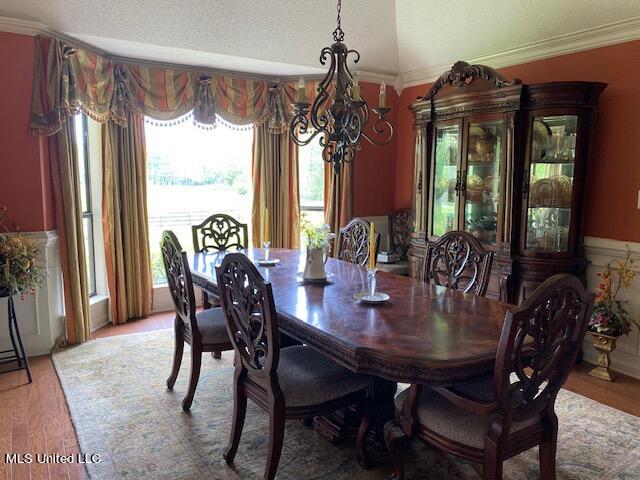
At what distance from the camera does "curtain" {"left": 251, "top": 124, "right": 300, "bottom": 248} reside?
4.95 meters

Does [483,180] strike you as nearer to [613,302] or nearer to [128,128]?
[613,302]

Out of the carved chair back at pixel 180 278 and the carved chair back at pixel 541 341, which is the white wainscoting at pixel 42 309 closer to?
the carved chair back at pixel 180 278

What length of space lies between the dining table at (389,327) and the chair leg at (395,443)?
0.66 feet

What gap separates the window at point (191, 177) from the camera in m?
4.71

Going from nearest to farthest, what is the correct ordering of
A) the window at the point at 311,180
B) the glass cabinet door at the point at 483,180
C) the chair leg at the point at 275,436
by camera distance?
the chair leg at the point at 275,436
the glass cabinet door at the point at 483,180
the window at the point at 311,180

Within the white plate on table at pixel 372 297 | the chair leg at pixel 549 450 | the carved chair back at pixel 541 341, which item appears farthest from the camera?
the white plate on table at pixel 372 297

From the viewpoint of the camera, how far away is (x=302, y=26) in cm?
415

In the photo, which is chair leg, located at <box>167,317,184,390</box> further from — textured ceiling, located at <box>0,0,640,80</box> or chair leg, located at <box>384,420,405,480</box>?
textured ceiling, located at <box>0,0,640,80</box>

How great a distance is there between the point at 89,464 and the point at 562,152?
3.45m

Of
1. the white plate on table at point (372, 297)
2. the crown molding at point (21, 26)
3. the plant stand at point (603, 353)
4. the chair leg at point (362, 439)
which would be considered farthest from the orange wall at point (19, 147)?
the plant stand at point (603, 353)

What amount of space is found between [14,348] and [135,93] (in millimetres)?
2212

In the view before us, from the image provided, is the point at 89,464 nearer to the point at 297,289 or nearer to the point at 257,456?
the point at 257,456

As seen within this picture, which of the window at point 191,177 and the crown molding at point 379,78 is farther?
the crown molding at point 379,78

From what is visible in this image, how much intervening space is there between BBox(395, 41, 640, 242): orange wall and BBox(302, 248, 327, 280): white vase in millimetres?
2062
